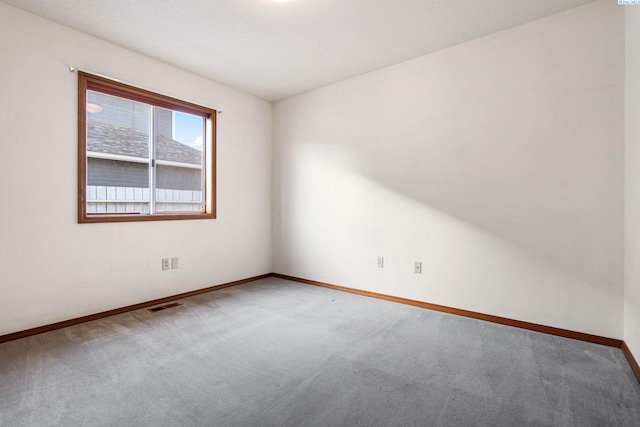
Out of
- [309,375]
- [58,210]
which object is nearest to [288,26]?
[58,210]

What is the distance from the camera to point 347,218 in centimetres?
372

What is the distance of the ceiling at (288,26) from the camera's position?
2.32m

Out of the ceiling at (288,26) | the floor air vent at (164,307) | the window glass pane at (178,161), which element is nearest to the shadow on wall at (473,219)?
the ceiling at (288,26)

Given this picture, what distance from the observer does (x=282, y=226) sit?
14.5ft

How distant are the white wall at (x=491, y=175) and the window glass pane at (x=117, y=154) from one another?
6.72 ft

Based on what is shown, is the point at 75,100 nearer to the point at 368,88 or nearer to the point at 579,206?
the point at 368,88

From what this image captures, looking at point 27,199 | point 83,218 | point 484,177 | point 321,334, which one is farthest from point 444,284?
point 27,199

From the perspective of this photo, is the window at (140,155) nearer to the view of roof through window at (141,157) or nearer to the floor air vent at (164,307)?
the view of roof through window at (141,157)

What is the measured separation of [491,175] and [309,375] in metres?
2.29

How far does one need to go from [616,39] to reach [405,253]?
237 cm

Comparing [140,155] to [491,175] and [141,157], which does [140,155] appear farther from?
[491,175]

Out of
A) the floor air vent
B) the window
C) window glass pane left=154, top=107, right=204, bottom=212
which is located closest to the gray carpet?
the floor air vent

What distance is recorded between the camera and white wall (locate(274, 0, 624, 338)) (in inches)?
89.4

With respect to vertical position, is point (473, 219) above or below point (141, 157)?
below
